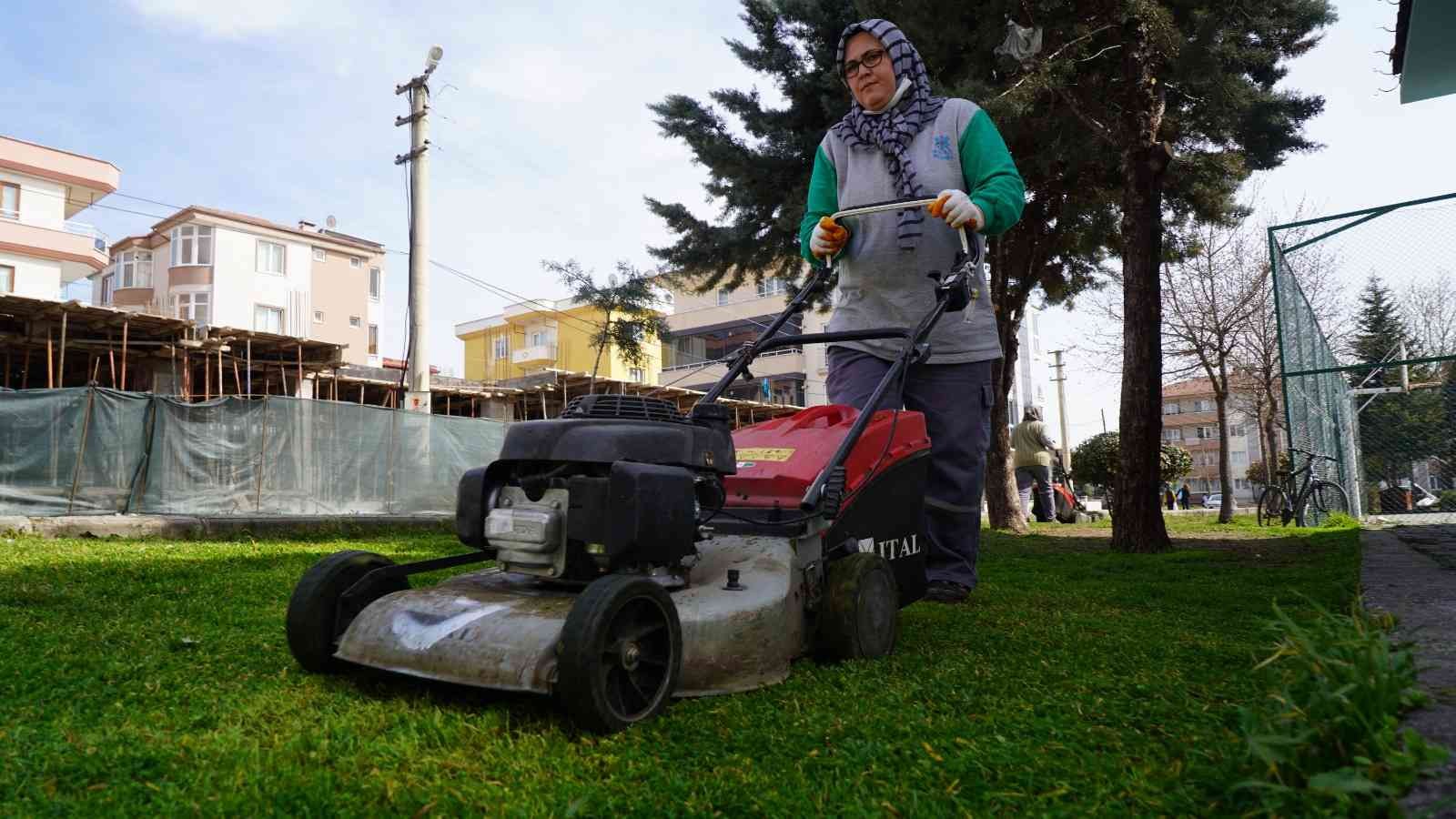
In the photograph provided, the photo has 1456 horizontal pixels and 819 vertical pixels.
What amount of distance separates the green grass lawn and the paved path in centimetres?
27

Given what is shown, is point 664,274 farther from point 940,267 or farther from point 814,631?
point 814,631

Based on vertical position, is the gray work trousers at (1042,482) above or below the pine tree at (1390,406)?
below

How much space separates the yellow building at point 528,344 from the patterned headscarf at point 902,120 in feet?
144

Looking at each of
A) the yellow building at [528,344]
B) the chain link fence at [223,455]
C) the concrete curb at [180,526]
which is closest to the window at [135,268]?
the yellow building at [528,344]

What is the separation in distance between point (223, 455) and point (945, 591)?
380 inches

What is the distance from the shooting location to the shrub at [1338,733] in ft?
4.10

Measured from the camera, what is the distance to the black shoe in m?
3.89

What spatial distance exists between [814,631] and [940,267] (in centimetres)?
174

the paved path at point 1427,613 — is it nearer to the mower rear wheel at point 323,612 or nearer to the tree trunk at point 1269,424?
the mower rear wheel at point 323,612

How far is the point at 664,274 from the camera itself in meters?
13.1

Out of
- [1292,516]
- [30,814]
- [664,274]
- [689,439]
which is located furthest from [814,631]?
[1292,516]

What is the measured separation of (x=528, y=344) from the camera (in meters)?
54.2

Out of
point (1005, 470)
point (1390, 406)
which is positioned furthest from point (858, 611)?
point (1390, 406)

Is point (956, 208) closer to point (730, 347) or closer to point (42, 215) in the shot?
point (42, 215)
